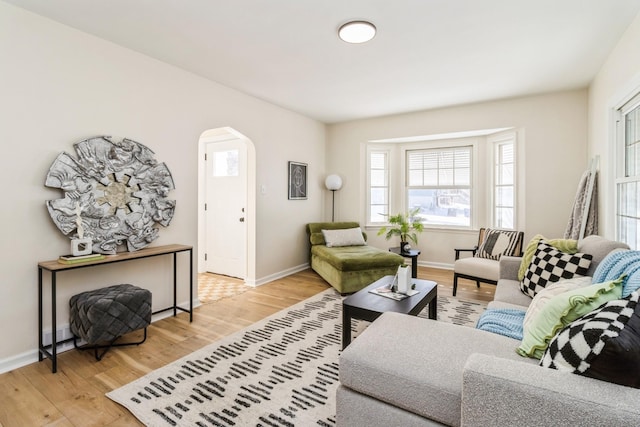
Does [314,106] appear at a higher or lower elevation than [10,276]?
higher

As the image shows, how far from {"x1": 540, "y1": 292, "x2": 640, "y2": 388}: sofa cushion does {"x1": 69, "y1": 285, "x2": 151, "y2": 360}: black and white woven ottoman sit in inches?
102

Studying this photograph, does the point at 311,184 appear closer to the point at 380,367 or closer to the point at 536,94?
the point at 536,94

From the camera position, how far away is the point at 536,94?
4.04 metres

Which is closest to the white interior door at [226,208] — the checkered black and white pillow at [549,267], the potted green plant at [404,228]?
the potted green plant at [404,228]

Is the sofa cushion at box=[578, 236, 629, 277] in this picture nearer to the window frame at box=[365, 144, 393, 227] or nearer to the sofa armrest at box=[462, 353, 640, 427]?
the sofa armrest at box=[462, 353, 640, 427]

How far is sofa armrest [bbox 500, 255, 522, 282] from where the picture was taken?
2.87m

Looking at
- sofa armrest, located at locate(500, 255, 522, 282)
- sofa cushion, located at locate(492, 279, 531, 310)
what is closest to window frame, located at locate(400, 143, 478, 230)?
sofa armrest, located at locate(500, 255, 522, 282)

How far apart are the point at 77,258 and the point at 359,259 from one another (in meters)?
2.72

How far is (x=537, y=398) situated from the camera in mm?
978

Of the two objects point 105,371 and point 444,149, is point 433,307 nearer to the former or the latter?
point 105,371

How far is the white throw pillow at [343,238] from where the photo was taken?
15.3 feet

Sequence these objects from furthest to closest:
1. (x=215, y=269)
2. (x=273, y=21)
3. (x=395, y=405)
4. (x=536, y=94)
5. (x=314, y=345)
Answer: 1. (x=215, y=269)
2. (x=536, y=94)
3. (x=314, y=345)
4. (x=273, y=21)
5. (x=395, y=405)

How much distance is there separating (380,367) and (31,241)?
2567 mm

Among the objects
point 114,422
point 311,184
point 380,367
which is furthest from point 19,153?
point 311,184
